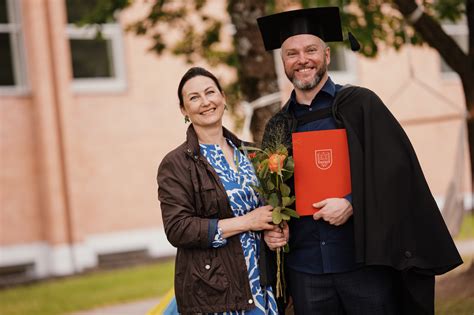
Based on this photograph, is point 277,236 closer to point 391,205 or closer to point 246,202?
A: point 246,202

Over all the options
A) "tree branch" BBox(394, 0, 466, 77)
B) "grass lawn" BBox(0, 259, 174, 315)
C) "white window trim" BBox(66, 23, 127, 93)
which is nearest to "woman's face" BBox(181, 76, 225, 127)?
"tree branch" BBox(394, 0, 466, 77)

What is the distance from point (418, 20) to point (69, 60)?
7.72 meters

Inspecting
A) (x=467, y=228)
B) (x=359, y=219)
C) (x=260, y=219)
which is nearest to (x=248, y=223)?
(x=260, y=219)

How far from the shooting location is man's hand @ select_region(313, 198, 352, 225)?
3801 millimetres

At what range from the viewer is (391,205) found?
382 centimetres

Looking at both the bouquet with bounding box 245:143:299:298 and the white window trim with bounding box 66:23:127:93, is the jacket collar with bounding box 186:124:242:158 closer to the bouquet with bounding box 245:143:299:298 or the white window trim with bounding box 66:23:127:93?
the bouquet with bounding box 245:143:299:298

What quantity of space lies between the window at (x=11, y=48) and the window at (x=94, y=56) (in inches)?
32.5

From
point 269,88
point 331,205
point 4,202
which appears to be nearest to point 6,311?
point 4,202

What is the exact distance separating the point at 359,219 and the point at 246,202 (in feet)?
1.83

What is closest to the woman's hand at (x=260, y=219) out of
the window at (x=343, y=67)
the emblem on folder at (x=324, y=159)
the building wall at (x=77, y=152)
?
the emblem on folder at (x=324, y=159)

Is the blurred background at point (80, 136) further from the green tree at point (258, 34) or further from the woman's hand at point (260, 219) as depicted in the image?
the woman's hand at point (260, 219)

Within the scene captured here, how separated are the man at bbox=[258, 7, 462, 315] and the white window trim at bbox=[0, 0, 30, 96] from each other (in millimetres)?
9210

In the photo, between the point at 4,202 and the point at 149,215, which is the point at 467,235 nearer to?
the point at 149,215

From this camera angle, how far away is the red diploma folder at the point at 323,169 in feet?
12.8
